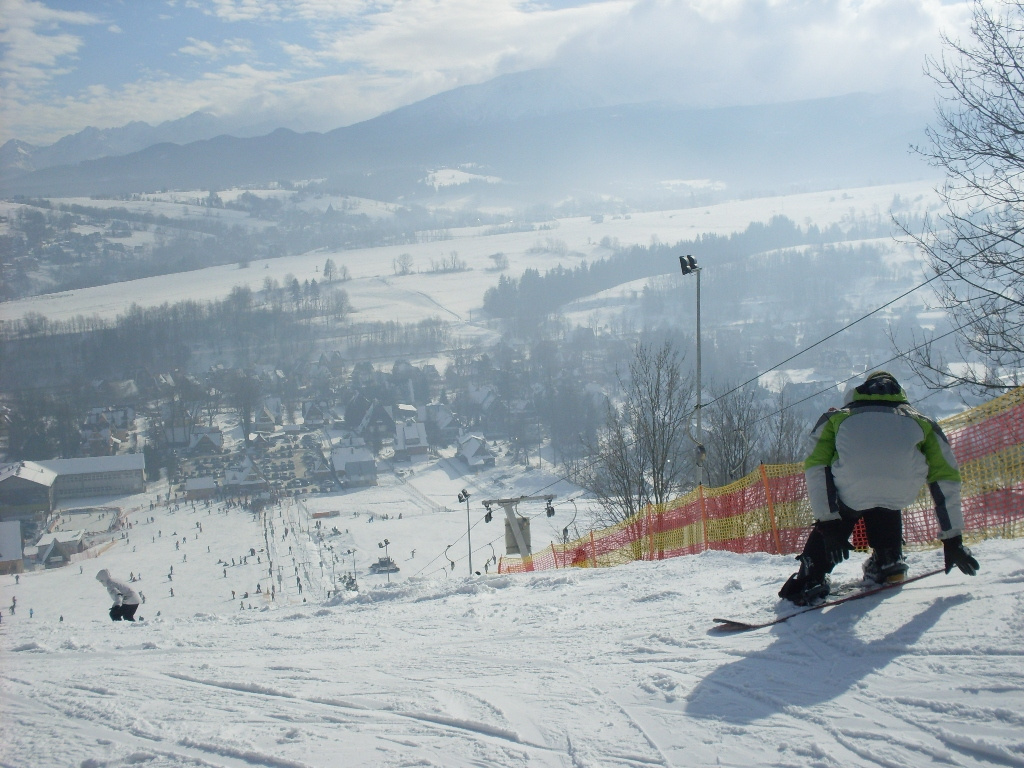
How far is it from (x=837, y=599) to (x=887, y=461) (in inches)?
35.4

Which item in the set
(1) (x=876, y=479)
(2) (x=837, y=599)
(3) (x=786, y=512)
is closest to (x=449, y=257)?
(3) (x=786, y=512)

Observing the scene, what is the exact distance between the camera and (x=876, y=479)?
4004 mm

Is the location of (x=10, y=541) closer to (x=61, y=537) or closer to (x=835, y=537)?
(x=61, y=537)

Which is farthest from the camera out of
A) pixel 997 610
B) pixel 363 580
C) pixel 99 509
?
pixel 99 509

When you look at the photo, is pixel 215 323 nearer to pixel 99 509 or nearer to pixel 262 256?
pixel 99 509

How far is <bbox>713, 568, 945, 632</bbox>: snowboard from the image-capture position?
422cm

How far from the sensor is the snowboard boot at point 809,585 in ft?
14.2

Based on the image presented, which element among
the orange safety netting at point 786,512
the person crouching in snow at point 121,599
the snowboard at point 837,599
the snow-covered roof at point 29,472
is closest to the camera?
the snowboard at point 837,599

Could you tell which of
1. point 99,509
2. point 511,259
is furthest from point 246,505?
point 511,259

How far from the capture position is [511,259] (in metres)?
125

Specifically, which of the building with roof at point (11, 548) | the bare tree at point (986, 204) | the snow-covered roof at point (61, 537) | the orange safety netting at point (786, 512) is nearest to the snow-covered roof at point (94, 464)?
the snow-covered roof at point (61, 537)

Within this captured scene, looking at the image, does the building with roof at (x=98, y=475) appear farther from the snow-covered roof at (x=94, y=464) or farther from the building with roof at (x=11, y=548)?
the building with roof at (x=11, y=548)

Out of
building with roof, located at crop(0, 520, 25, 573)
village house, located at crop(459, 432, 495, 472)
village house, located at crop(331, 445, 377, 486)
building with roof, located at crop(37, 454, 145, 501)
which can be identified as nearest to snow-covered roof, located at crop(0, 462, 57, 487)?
building with roof, located at crop(37, 454, 145, 501)

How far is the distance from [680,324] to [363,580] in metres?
59.1
